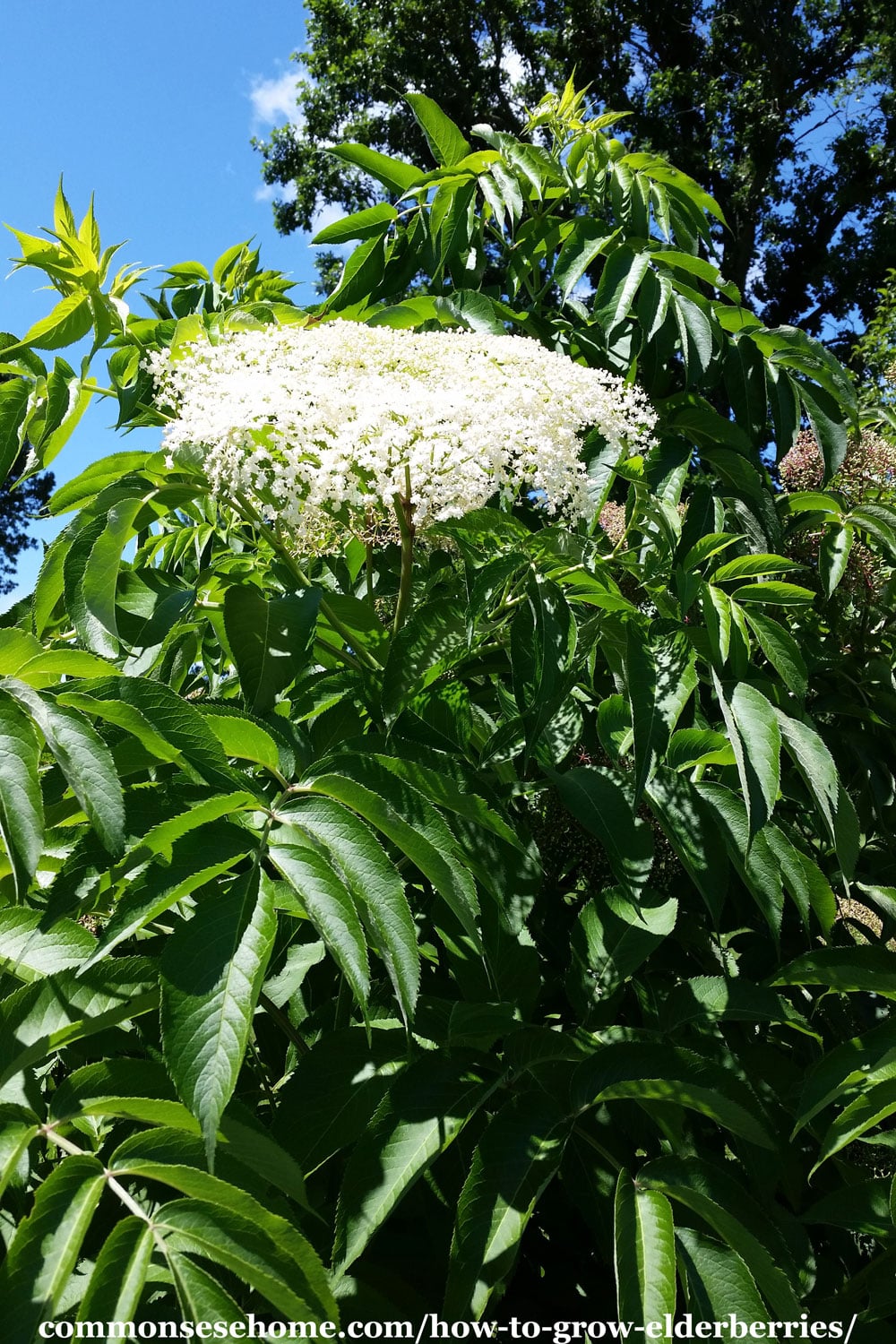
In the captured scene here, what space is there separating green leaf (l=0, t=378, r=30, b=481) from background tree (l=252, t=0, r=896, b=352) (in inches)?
627

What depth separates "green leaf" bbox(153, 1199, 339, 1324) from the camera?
2.95 ft

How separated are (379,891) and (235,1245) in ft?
1.10

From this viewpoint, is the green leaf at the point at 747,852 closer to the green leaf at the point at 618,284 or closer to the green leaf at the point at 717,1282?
the green leaf at the point at 717,1282

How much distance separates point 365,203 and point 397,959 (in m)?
17.5

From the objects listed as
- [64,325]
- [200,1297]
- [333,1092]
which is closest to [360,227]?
[64,325]

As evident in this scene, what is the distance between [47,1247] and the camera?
915 mm

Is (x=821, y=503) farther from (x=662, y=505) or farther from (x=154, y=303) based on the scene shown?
(x=154, y=303)

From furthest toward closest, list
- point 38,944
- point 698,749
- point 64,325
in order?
point 64,325, point 698,749, point 38,944

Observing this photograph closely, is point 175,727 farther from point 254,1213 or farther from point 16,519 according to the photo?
point 16,519

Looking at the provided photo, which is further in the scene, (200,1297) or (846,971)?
(846,971)

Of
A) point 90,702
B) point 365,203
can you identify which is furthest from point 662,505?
point 365,203

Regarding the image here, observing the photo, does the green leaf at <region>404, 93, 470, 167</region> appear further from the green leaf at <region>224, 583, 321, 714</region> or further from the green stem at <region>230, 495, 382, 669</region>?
the green leaf at <region>224, 583, 321, 714</region>

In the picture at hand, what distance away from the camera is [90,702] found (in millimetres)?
1142

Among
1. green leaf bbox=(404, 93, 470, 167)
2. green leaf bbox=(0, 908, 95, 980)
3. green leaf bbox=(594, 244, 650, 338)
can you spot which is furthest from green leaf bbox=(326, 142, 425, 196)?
green leaf bbox=(0, 908, 95, 980)
